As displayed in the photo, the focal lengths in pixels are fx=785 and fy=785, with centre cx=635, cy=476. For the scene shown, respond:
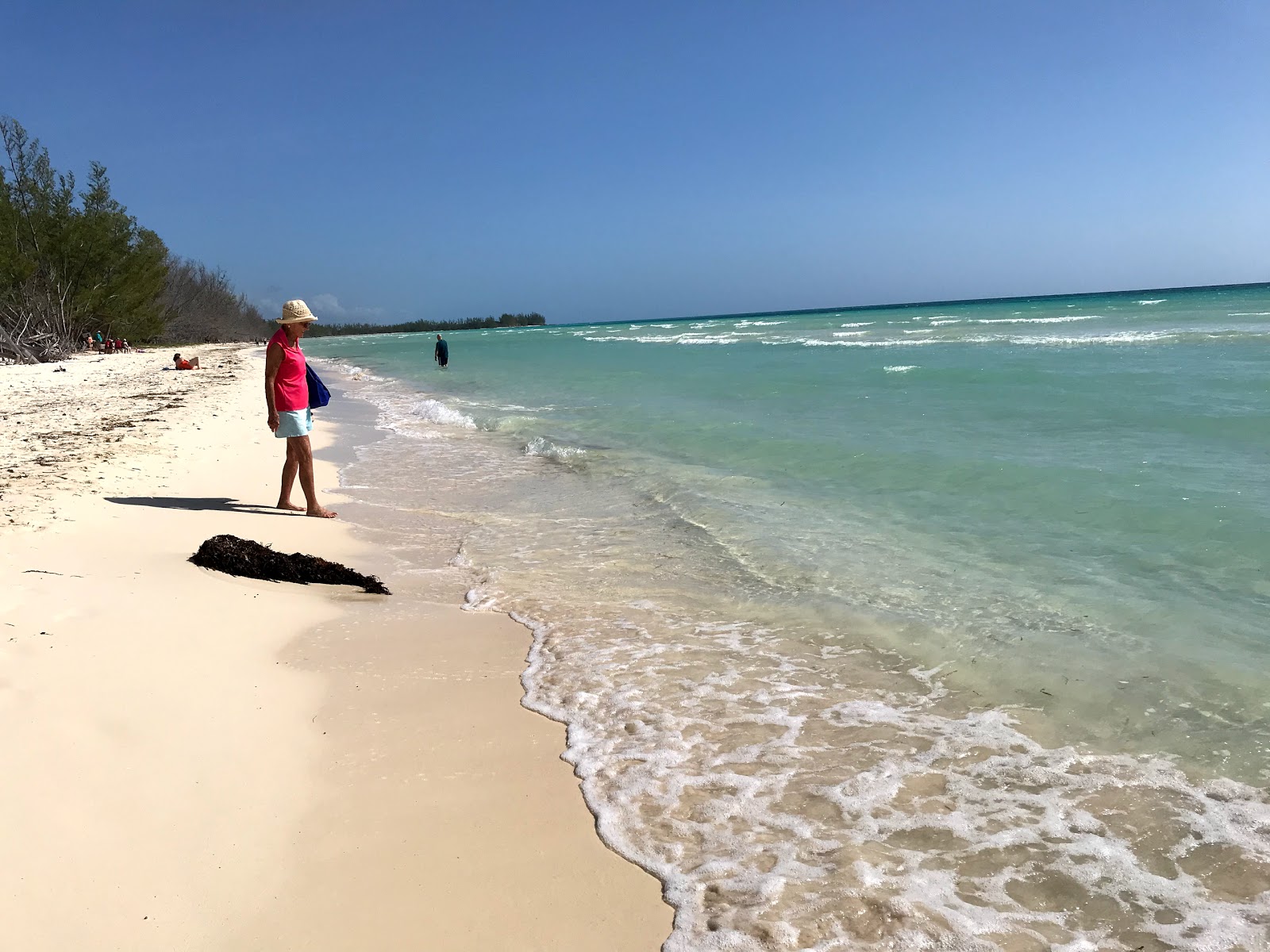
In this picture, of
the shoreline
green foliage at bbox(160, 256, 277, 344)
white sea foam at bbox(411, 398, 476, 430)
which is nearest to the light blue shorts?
the shoreline

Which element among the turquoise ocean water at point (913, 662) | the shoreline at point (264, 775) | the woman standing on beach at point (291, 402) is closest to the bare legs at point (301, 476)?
the woman standing on beach at point (291, 402)

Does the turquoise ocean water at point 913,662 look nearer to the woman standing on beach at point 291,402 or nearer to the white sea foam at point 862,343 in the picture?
the woman standing on beach at point 291,402

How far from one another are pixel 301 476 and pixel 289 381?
2.92 feet

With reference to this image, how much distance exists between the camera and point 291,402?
667cm

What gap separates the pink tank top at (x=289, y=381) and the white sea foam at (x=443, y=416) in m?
6.46

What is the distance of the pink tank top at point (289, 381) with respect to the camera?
6.66m

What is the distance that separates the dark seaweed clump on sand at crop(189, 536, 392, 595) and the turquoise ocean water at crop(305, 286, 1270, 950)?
0.80 m

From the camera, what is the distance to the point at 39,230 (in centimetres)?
3647

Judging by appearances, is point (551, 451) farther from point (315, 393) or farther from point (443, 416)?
point (443, 416)

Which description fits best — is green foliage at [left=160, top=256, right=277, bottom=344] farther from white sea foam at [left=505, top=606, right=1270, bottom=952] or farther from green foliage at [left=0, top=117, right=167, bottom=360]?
white sea foam at [left=505, top=606, right=1270, bottom=952]

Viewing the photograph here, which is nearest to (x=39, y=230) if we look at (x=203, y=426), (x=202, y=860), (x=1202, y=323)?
(x=203, y=426)

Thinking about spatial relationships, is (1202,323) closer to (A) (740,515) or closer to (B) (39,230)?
(A) (740,515)

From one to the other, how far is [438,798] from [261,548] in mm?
2950

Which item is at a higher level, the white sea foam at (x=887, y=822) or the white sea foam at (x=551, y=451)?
the white sea foam at (x=551, y=451)
